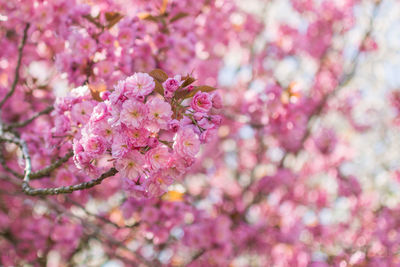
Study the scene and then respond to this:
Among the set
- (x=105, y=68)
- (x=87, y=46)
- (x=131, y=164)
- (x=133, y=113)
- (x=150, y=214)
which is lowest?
(x=150, y=214)

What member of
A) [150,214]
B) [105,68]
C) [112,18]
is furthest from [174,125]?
[150,214]

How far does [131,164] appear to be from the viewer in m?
1.50

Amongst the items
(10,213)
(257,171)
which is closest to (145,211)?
(10,213)

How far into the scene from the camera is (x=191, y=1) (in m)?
3.67

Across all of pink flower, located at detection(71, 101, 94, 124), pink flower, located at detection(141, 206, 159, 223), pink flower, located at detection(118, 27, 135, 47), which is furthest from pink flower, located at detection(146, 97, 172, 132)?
pink flower, located at detection(141, 206, 159, 223)

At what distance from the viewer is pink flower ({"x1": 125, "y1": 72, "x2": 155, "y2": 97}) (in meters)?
1.45

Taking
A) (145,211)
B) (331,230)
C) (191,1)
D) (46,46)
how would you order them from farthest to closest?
(331,230)
(191,1)
(46,46)
(145,211)

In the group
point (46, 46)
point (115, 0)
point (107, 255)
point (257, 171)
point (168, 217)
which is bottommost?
point (107, 255)

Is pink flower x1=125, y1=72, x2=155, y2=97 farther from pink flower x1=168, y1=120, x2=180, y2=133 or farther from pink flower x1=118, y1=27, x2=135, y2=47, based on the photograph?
pink flower x1=118, y1=27, x2=135, y2=47

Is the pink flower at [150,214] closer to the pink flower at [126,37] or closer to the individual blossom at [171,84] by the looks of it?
the pink flower at [126,37]

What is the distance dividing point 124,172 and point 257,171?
14.5ft

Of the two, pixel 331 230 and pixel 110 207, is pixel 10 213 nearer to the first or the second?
pixel 110 207

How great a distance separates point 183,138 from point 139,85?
26 centimetres

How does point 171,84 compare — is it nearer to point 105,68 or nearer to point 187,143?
point 187,143
